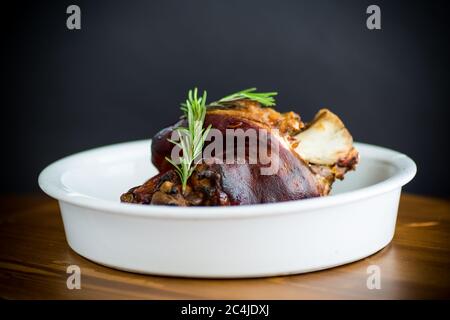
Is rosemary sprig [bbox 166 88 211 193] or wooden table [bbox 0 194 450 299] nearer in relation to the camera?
wooden table [bbox 0 194 450 299]

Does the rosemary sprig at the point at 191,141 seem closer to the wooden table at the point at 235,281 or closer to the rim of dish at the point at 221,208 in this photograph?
the rim of dish at the point at 221,208

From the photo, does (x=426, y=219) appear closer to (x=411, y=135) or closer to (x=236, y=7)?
(x=411, y=135)

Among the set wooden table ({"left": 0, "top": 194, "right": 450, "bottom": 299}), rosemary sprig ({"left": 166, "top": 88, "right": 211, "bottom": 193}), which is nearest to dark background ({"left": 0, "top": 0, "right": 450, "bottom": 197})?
wooden table ({"left": 0, "top": 194, "right": 450, "bottom": 299})

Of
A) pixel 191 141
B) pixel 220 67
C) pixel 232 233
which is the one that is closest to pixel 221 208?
pixel 232 233

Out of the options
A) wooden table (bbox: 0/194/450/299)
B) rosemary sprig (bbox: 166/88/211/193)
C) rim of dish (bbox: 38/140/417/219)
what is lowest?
wooden table (bbox: 0/194/450/299)

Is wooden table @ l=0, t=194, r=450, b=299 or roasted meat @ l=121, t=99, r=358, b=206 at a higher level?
roasted meat @ l=121, t=99, r=358, b=206

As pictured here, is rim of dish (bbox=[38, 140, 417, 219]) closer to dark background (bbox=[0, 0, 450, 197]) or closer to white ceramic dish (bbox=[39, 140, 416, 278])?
white ceramic dish (bbox=[39, 140, 416, 278])

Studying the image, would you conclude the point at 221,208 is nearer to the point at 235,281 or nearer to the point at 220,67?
the point at 235,281
